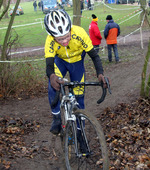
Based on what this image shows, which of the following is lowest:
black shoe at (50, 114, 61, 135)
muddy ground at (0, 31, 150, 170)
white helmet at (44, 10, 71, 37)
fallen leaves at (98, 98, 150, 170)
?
muddy ground at (0, 31, 150, 170)

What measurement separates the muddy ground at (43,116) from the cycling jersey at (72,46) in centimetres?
173

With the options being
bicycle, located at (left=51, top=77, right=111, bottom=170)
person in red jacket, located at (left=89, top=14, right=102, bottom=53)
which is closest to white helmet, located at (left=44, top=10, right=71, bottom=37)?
bicycle, located at (left=51, top=77, right=111, bottom=170)

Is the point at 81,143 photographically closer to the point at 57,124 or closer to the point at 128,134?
the point at 57,124

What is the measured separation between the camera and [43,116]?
270 inches

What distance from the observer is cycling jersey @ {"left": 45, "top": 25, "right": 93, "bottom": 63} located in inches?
164

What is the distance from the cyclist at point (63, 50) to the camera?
3.96 metres

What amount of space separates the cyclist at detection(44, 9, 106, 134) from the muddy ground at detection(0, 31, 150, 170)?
601 millimetres

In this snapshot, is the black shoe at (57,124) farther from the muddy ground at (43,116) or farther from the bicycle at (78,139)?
the bicycle at (78,139)

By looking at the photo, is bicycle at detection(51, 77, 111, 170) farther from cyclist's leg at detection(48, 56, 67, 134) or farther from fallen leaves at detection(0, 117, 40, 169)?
fallen leaves at detection(0, 117, 40, 169)

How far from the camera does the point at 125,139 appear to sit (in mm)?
4691

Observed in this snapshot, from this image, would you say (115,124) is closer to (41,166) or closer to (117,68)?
(41,166)

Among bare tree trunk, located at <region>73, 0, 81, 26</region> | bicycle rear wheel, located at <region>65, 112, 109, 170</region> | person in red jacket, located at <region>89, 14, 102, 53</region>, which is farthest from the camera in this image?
bare tree trunk, located at <region>73, 0, 81, 26</region>

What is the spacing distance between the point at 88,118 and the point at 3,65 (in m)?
4.81

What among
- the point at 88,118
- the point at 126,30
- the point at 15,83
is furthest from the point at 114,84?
the point at 126,30
